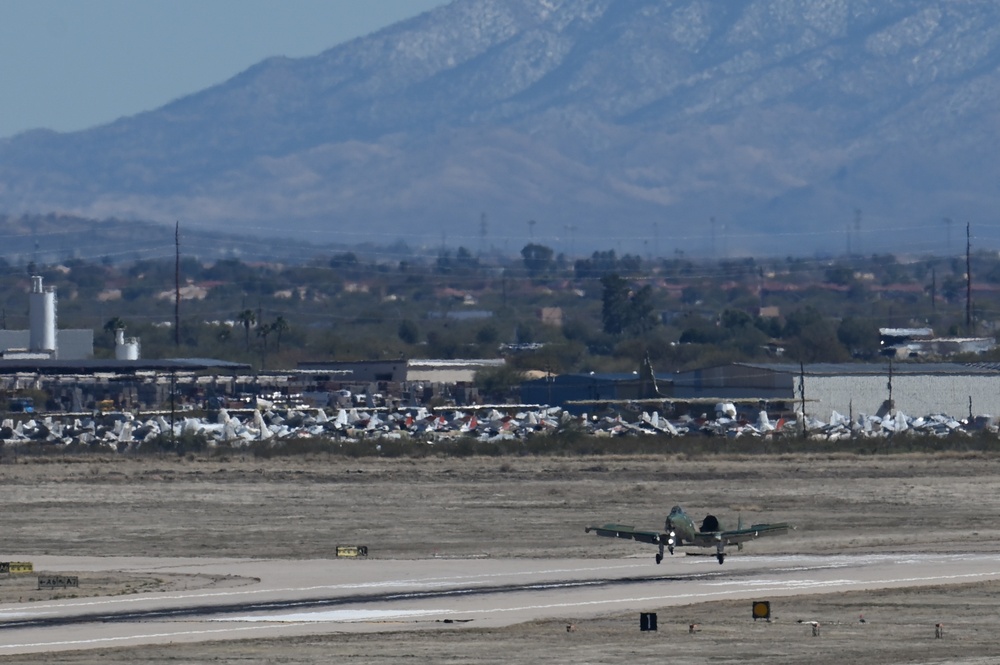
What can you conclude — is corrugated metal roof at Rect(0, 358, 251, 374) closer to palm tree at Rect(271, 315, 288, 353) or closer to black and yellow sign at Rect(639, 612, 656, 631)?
palm tree at Rect(271, 315, 288, 353)

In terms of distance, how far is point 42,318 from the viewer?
14500 cm

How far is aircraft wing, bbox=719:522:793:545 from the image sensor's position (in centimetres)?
4131

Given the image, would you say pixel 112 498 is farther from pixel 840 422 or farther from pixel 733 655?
pixel 840 422

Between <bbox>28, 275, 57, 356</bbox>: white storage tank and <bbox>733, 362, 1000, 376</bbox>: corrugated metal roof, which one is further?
<bbox>28, 275, 57, 356</bbox>: white storage tank

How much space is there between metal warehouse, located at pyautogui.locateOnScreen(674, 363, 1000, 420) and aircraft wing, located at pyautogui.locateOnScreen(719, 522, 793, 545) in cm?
6674

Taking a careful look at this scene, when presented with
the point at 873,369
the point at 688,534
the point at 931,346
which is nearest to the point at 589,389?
the point at 873,369

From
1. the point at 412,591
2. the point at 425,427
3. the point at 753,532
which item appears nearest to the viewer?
the point at 412,591

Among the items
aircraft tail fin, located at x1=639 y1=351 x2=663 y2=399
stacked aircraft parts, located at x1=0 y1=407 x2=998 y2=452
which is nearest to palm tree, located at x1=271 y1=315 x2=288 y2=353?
aircraft tail fin, located at x1=639 y1=351 x2=663 y2=399

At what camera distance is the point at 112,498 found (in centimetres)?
6569

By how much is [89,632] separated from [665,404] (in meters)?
81.6

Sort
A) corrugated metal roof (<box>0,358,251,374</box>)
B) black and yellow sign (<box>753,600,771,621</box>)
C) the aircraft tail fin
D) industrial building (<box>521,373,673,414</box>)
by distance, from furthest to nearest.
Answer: corrugated metal roof (<box>0,358,251,374</box>)
industrial building (<box>521,373,673,414</box>)
the aircraft tail fin
black and yellow sign (<box>753,600,771,621</box>)

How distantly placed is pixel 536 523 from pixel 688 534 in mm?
14761

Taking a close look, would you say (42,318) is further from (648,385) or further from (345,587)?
(345,587)

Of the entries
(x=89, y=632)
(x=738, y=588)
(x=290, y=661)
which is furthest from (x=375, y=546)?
(x=290, y=661)
